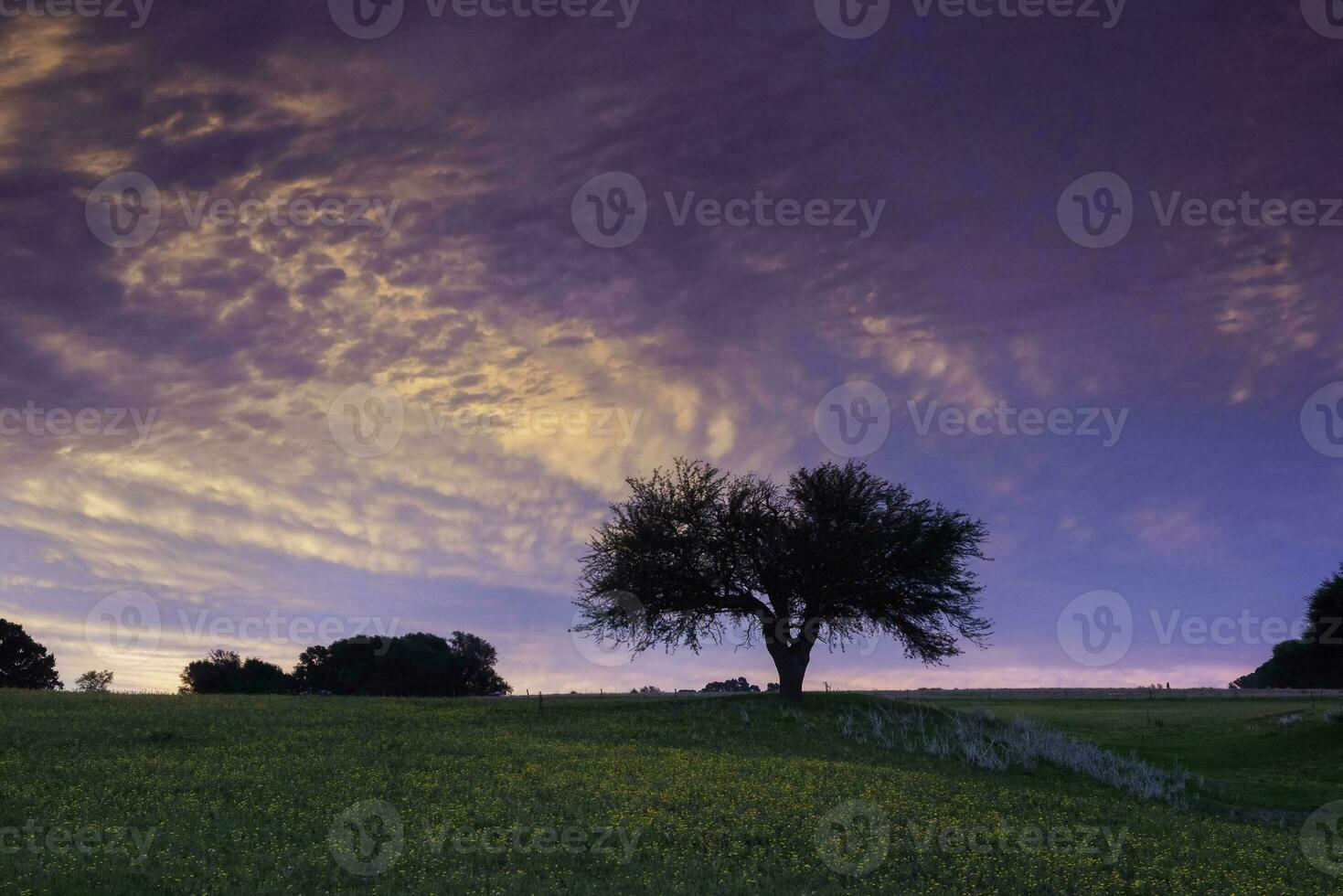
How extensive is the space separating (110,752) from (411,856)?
16.9 m

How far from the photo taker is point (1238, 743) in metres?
55.0

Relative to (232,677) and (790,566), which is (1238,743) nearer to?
(790,566)

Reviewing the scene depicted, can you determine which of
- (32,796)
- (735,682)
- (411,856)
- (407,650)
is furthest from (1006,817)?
(735,682)

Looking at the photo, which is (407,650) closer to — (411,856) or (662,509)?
(662,509)

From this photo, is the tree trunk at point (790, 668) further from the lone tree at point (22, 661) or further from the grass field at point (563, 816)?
the lone tree at point (22, 661)

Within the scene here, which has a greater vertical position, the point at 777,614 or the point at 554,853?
the point at 777,614

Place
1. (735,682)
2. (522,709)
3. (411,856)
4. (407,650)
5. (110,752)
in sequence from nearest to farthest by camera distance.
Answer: (411,856)
(110,752)
(522,709)
(407,650)
(735,682)

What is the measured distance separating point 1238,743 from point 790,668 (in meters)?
25.1

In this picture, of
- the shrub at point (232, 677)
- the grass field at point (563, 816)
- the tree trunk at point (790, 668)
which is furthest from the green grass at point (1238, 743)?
the shrub at point (232, 677)

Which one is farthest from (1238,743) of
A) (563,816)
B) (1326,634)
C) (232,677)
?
(232,677)

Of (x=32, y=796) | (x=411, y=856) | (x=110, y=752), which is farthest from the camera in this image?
(x=110, y=752)

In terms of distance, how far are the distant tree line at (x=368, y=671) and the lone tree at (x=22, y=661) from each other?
39.7ft

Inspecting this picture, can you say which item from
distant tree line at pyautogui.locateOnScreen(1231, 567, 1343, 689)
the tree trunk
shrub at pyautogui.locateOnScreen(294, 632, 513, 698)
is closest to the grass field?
the tree trunk

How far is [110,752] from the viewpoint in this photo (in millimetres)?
31641
